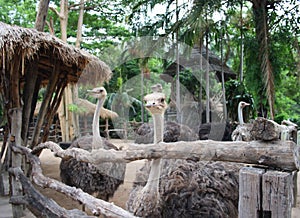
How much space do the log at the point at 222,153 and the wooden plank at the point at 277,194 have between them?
6 centimetres

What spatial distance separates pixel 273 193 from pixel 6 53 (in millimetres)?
3162

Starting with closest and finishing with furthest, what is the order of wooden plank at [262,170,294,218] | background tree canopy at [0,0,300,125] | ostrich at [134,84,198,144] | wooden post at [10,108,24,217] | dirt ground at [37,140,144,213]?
wooden plank at [262,170,294,218] < wooden post at [10,108,24,217] < dirt ground at [37,140,144,213] < ostrich at [134,84,198,144] < background tree canopy at [0,0,300,125]

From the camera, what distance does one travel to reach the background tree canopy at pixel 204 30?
7773mm

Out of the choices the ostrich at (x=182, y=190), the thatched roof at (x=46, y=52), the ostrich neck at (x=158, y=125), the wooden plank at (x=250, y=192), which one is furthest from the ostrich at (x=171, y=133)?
the wooden plank at (x=250, y=192)

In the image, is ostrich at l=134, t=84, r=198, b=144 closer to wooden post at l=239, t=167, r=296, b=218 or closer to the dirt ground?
the dirt ground

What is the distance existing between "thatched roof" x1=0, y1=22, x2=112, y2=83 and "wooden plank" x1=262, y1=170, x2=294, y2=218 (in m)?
2.93

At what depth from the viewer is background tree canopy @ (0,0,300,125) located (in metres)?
7.77

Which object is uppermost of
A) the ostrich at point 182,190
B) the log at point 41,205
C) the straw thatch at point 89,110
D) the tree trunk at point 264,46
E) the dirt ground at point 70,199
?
the tree trunk at point 264,46

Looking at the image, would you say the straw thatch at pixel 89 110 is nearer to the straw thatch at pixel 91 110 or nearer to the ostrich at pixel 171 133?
the straw thatch at pixel 91 110

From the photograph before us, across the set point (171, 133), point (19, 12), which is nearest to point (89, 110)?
point (19, 12)

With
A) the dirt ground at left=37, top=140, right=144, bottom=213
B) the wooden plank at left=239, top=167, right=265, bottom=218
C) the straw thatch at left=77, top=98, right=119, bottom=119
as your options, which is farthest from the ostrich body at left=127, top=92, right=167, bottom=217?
the straw thatch at left=77, top=98, right=119, bottom=119

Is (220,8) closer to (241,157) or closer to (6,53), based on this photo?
(6,53)

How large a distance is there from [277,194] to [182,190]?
108cm

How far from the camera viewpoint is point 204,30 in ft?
26.5
